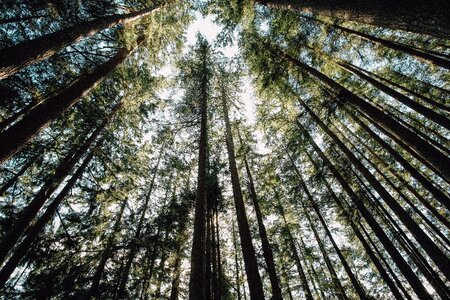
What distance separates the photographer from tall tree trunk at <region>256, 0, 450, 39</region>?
189 centimetres

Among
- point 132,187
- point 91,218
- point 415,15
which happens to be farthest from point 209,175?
point 415,15

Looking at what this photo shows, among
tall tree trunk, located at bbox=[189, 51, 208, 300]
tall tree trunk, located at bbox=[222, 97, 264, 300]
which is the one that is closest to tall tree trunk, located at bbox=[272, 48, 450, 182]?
tall tree trunk, located at bbox=[222, 97, 264, 300]

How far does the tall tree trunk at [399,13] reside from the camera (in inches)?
74.6

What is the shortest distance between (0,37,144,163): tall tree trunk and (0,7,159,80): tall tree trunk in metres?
0.96

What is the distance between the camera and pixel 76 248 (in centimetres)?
851

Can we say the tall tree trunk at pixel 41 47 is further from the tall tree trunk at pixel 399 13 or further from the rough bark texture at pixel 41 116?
the tall tree trunk at pixel 399 13

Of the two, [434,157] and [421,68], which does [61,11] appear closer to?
[434,157]

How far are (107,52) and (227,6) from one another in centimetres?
463

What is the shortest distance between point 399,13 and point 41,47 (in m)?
6.04

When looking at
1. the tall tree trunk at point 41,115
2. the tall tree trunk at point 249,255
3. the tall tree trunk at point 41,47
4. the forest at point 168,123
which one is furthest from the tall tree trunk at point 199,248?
the tall tree trunk at point 41,47

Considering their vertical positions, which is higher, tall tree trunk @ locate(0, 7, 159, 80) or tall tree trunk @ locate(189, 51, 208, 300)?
tall tree trunk @ locate(0, 7, 159, 80)

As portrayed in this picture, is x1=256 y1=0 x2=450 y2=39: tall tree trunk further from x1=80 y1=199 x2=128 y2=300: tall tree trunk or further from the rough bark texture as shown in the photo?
x1=80 y1=199 x2=128 y2=300: tall tree trunk

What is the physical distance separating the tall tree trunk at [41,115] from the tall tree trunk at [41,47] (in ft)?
3.15

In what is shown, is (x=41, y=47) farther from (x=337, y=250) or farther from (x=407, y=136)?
(x=337, y=250)
